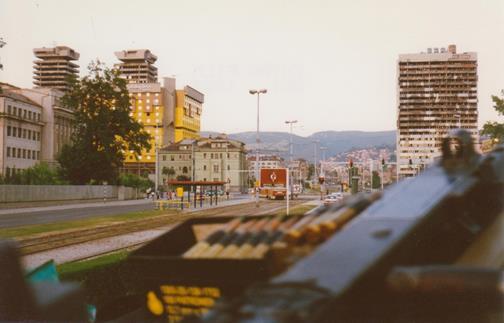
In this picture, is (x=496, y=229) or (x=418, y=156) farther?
(x=418, y=156)

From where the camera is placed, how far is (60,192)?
182 feet

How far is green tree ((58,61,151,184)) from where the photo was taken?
2174 inches

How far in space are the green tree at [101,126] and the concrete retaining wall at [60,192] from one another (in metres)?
1.84

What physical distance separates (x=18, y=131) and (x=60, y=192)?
3820cm

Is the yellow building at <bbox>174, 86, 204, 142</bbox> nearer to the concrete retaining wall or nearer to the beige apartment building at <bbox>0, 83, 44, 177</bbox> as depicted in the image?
the beige apartment building at <bbox>0, 83, 44, 177</bbox>

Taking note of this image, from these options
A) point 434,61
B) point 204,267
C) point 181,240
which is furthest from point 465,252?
point 434,61

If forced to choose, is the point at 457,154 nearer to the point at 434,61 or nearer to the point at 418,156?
the point at 434,61

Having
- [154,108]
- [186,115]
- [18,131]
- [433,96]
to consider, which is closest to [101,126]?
[18,131]

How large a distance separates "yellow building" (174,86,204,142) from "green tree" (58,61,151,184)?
94.4ft

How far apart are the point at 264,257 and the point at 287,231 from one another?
15cm

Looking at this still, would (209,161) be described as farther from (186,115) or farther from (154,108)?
(186,115)

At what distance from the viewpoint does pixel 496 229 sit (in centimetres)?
218

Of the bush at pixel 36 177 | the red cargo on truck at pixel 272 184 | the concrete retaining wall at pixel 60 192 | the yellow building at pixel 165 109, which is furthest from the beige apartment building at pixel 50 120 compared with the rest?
the red cargo on truck at pixel 272 184

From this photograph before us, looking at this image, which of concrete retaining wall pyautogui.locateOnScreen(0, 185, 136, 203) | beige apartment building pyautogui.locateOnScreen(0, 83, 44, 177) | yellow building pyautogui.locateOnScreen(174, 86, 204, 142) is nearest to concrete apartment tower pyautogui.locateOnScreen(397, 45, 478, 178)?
concrete retaining wall pyautogui.locateOnScreen(0, 185, 136, 203)
